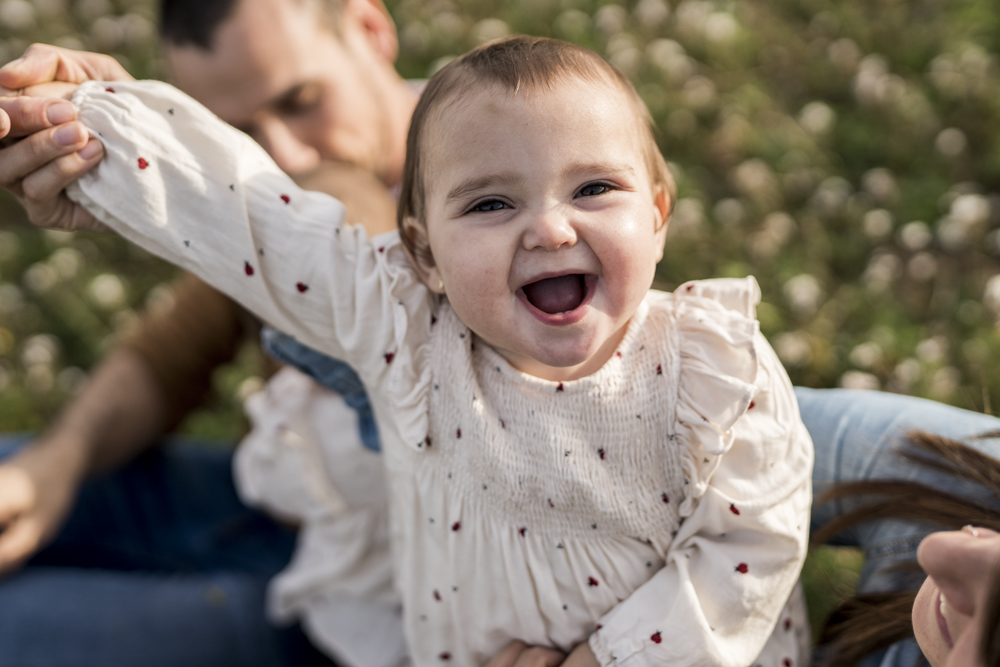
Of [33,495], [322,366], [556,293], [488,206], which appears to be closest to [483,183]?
[488,206]

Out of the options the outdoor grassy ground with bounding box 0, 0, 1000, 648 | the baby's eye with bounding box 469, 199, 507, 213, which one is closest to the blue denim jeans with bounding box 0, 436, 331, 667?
the outdoor grassy ground with bounding box 0, 0, 1000, 648

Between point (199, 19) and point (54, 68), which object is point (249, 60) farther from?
point (54, 68)

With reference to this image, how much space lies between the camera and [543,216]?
0.82 meters

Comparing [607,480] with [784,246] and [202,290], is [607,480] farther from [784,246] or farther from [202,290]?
[784,246]

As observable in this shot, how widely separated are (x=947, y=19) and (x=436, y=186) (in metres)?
2.59

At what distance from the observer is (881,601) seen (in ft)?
3.48

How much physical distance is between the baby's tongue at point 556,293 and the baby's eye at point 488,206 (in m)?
0.10

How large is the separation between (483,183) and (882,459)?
29.0 inches

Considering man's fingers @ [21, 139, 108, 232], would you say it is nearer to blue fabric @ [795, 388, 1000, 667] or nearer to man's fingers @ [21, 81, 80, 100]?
man's fingers @ [21, 81, 80, 100]

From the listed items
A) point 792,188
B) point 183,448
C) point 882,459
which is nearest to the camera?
point 882,459

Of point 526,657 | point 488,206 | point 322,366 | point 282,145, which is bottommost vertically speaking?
point 526,657

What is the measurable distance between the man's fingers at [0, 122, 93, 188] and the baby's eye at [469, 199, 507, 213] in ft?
1.54

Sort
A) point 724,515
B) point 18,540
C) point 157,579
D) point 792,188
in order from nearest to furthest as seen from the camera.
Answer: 1. point 724,515
2. point 18,540
3. point 157,579
4. point 792,188

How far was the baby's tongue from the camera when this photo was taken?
0.88m
